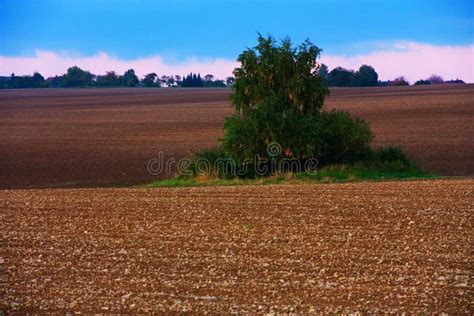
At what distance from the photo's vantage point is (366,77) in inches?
6796

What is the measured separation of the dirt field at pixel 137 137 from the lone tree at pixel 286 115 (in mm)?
6427

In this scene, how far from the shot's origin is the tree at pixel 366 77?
171375mm

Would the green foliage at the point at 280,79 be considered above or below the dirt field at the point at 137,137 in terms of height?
above

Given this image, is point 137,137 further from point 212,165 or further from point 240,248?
point 240,248

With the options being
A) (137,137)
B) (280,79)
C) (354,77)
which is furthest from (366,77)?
(280,79)

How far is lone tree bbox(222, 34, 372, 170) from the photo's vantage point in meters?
32.8

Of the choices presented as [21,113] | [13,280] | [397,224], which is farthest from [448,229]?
[21,113]

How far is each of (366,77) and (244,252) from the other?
16019 cm

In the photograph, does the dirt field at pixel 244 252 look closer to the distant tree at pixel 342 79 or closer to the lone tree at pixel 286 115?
the lone tree at pixel 286 115

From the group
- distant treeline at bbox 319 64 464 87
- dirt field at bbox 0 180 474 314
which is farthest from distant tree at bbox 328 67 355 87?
dirt field at bbox 0 180 474 314

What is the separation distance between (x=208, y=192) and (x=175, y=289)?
1445 cm

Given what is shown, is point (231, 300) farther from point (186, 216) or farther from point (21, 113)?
point (21, 113)

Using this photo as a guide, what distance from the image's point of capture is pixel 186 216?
70.5 ft

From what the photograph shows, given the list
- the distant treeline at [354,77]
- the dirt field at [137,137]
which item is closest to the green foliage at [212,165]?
the dirt field at [137,137]
